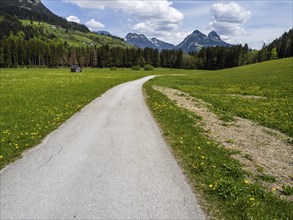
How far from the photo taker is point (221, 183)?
6.81 meters

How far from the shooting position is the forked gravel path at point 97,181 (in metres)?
5.74

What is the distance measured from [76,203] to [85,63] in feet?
524

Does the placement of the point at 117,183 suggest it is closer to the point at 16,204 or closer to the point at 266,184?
the point at 16,204

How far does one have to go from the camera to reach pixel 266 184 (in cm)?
711

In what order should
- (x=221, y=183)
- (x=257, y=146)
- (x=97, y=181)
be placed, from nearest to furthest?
(x=221, y=183) < (x=97, y=181) < (x=257, y=146)

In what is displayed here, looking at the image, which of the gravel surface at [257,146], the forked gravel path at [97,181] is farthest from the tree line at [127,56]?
the forked gravel path at [97,181]

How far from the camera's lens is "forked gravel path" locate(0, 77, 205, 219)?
18.8 ft

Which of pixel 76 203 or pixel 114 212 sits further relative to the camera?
pixel 76 203

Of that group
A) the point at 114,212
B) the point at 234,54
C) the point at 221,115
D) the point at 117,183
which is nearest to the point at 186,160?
the point at 117,183

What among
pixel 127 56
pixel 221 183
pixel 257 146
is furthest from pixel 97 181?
pixel 127 56

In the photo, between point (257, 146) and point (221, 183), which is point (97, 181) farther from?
point (257, 146)

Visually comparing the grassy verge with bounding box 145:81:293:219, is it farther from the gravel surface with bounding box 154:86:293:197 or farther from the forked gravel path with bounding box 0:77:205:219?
the gravel surface with bounding box 154:86:293:197

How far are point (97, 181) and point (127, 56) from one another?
158m

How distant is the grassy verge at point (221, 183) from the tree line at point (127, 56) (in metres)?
143
